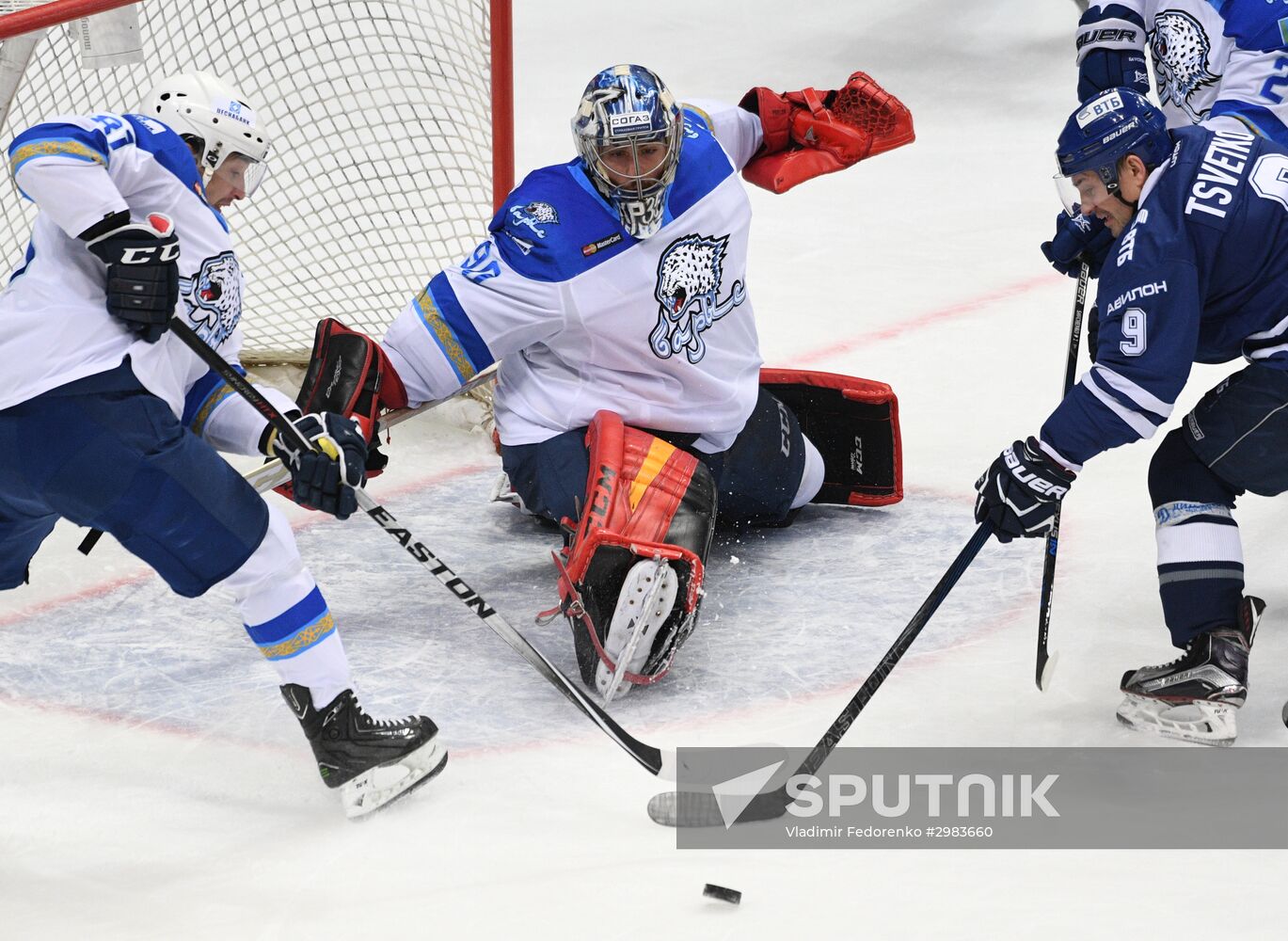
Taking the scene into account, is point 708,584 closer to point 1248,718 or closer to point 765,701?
point 765,701

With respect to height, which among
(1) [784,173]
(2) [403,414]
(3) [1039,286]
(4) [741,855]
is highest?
(1) [784,173]

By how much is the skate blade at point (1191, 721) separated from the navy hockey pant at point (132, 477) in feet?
4.92

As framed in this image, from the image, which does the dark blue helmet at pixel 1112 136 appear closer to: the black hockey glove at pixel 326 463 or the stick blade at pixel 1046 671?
the stick blade at pixel 1046 671

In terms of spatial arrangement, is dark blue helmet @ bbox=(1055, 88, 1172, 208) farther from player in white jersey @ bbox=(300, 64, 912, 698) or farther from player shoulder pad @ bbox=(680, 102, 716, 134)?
player shoulder pad @ bbox=(680, 102, 716, 134)

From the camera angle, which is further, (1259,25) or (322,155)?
(322,155)

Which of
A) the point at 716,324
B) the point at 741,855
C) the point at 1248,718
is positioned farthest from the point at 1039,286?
the point at 741,855

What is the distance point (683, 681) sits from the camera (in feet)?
9.52

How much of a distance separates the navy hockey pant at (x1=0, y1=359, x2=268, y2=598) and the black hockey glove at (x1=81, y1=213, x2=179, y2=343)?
98 millimetres

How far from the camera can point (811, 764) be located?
2.50 metres

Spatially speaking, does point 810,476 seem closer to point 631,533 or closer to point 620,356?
point 620,356

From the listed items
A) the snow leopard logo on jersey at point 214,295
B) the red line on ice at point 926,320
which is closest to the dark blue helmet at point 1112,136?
the snow leopard logo on jersey at point 214,295

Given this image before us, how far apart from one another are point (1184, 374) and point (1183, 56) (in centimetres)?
129

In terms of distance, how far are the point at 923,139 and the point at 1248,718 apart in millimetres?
4910

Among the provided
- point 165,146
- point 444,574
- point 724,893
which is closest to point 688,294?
point 444,574
